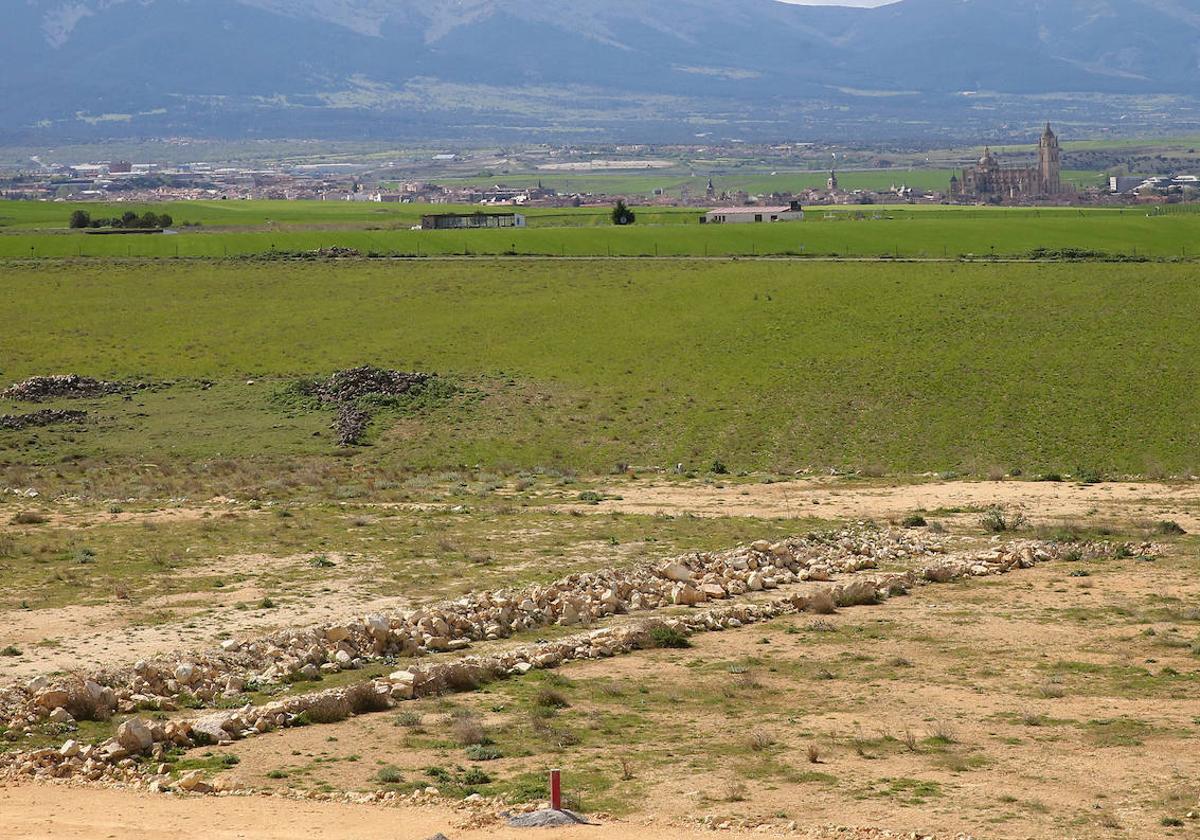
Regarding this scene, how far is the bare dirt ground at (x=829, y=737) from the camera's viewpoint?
18797mm

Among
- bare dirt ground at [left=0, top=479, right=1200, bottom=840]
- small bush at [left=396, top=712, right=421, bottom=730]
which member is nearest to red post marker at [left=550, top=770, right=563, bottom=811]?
bare dirt ground at [left=0, top=479, right=1200, bottom=840]

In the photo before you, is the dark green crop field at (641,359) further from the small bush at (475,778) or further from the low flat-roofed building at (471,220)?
the low flat-roofed building at (471,220)

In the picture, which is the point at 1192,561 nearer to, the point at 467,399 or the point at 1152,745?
the point at 1152,745

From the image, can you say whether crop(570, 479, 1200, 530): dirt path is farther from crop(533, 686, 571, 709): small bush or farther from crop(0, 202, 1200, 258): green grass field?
crop(0, 202, 1200, 258): green grass field

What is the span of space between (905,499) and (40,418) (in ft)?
99.2

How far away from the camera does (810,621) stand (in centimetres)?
2905

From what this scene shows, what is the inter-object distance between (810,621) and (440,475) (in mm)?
21367

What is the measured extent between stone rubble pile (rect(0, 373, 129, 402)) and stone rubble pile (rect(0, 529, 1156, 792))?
34923 millimetres

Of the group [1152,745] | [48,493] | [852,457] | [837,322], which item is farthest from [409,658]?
[837,322]

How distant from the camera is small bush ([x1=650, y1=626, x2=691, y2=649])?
27.3 m

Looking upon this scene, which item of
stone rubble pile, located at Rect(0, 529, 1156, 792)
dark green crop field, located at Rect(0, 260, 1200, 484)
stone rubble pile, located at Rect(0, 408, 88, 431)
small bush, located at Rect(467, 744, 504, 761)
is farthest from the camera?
stone rubble pile, located at Rect(0, 408, 88, 431)

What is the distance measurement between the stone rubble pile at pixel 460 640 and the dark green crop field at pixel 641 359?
58.3 feet

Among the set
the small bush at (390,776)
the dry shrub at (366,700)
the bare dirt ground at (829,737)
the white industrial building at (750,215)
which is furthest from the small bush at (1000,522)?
the white industrial building at (750,215)

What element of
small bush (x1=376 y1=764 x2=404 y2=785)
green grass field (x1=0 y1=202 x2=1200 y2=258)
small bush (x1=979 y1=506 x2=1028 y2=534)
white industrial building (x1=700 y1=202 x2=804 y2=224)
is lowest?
small bush (x1=979 y1=506 x2=1028 y2=534)
